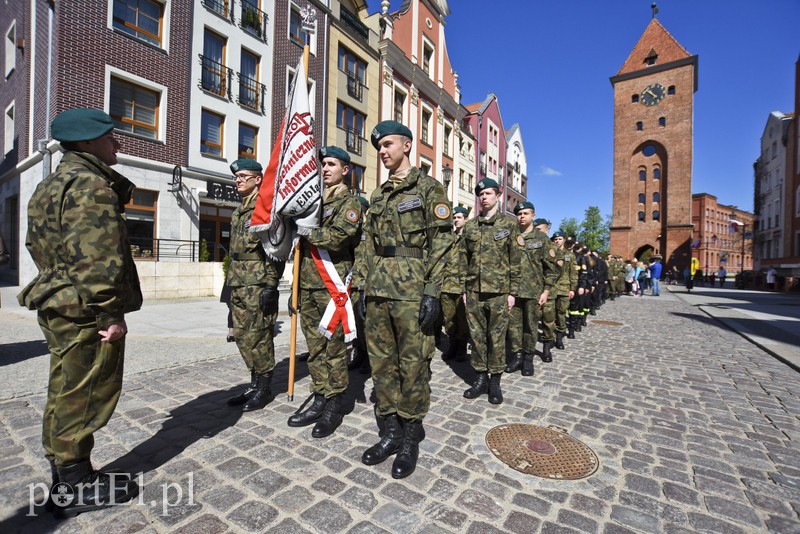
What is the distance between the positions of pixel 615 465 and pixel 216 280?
502 inches

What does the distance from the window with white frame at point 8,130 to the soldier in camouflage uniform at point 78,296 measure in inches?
786

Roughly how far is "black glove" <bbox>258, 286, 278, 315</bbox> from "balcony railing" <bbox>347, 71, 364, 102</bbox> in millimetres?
18802

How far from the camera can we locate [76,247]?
1987mm

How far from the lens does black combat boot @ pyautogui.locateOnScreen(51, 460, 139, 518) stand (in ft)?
6.81

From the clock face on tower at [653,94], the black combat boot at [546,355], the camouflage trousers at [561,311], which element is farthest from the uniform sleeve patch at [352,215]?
the clock face on tower at [653,94]

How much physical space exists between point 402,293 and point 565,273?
518 cm

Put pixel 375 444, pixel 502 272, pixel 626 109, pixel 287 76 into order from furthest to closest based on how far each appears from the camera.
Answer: pixel 626 109
pixel 287 76
pixel 502 272
pixel 375 444

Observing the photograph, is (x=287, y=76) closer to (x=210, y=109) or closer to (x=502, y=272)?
(x=210, y=109)

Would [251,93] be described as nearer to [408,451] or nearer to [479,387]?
[479,387]

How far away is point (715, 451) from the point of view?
113 inches

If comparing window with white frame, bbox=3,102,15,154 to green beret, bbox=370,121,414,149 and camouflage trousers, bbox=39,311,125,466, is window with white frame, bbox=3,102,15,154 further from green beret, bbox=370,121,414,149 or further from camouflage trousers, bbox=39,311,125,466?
green beret, bbox=370,121,414,149

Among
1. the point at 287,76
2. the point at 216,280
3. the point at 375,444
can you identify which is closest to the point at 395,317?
the point at 375,444

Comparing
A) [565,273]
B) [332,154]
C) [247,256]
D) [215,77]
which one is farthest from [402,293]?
[215,77]

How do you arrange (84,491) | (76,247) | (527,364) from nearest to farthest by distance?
1. (76,247)
2. (84,491)
3. (527,364)
